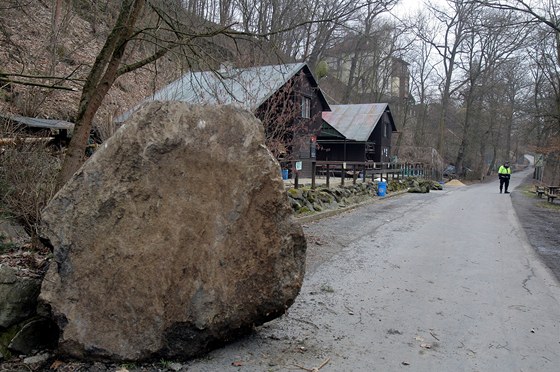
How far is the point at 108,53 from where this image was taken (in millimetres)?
6109

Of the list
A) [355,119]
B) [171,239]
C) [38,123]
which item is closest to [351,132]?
[355,119]

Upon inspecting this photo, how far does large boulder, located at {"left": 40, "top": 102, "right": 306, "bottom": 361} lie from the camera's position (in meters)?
3.57

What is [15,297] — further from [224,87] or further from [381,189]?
[381,189]

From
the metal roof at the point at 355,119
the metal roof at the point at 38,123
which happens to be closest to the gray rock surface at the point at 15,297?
the metal roof at the point at 38,123

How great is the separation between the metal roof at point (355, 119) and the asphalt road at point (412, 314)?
2710 cm

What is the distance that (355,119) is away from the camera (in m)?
37.7

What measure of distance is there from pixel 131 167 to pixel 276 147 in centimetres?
892

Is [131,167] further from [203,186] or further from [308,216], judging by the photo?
[308,216]

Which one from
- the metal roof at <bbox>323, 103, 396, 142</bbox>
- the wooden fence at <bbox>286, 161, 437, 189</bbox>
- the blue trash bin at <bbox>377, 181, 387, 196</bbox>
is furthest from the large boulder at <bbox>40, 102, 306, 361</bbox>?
the metal roof at <bbox>323, 103, 396, 142</bbox>

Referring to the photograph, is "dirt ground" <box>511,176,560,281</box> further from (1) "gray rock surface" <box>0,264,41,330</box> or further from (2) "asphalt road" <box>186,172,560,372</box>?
(1) "gray rock surface" <box>0,264,41,330</box>

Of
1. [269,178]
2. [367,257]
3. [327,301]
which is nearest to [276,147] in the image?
[367,257]

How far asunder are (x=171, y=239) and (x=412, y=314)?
2870 mm

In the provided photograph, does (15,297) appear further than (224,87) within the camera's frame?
No

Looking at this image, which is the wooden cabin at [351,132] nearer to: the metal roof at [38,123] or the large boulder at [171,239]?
the metal roof at [38,123]
